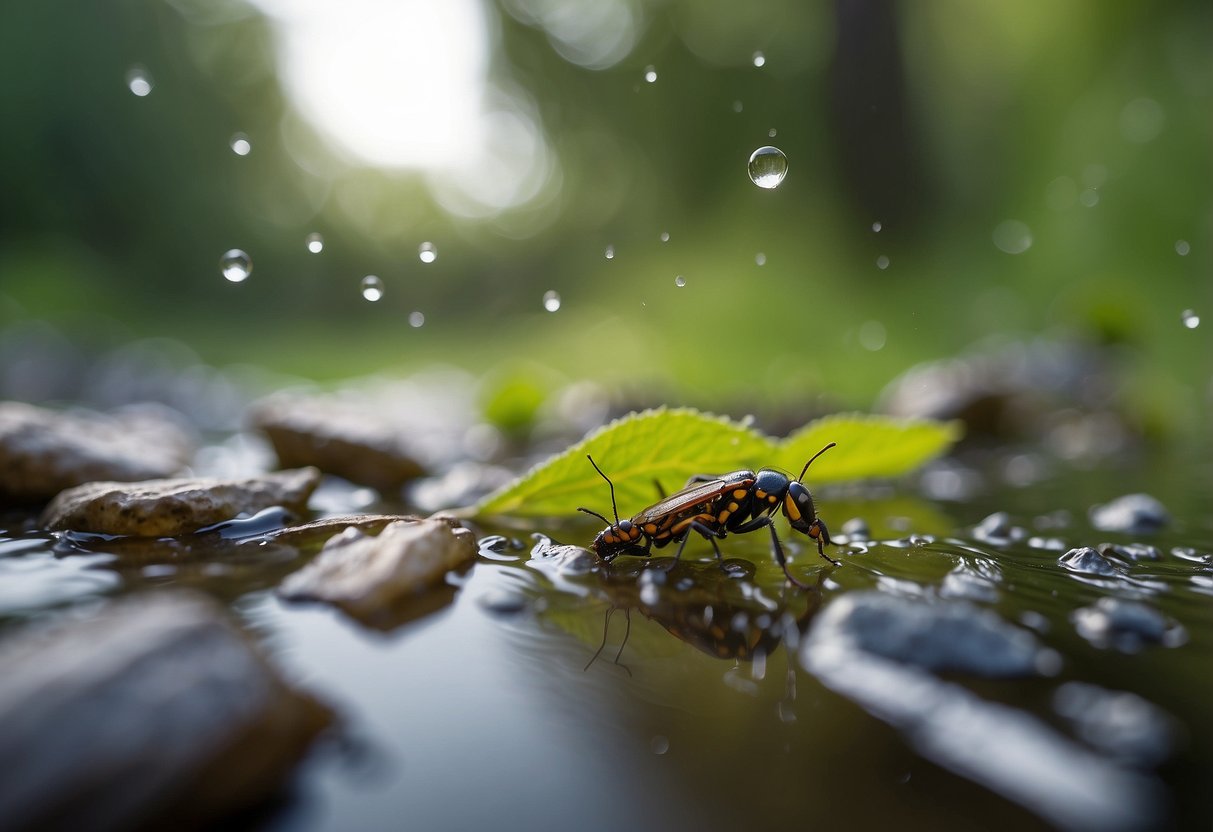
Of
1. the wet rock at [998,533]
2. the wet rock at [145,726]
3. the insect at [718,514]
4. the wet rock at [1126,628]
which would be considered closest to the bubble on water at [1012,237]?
the wet rock at [998,533]

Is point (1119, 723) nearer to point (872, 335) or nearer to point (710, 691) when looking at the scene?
point (710, 691)

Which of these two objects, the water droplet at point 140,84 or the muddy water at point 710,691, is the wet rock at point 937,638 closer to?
the muddy water at point 710,691

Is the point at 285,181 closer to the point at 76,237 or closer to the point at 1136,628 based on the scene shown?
the point at 76,237

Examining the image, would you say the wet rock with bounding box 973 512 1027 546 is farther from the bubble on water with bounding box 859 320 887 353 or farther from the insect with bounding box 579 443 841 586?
the bubble on water with bounding box 859 320 887 353

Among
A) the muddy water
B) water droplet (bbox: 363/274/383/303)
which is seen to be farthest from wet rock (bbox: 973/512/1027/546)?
water droplet (bbox: 363/274/383/303)

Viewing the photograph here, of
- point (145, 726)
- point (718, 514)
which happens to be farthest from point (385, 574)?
point (718, 514)

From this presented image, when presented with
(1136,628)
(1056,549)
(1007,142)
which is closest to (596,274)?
(1007,142)
